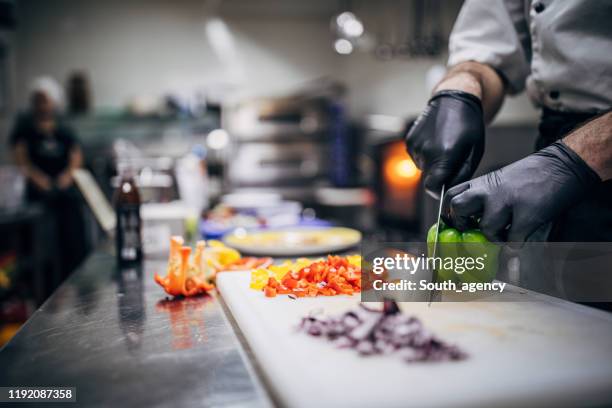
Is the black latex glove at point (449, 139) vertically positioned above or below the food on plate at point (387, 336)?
above

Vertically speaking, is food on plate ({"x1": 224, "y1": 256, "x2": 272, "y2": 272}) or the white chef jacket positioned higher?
the white chef jacket

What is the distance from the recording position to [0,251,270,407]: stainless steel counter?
63 cm

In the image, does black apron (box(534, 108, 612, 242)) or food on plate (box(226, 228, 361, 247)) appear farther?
food on plate (box(226, 228, 361, 247))

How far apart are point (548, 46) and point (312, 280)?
0.81 m

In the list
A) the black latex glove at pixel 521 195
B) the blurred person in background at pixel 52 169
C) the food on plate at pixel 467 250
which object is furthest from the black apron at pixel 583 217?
the blurred person in background at pixel 52 169

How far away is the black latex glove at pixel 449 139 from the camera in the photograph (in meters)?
1.09

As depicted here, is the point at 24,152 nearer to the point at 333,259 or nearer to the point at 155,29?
the point at 155,29

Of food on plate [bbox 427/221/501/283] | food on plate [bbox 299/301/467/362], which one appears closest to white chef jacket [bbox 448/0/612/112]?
food on plate [bbox 427/221/501/283]

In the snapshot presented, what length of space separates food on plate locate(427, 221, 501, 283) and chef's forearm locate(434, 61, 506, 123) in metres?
0.43

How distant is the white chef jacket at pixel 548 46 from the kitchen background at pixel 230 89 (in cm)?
282

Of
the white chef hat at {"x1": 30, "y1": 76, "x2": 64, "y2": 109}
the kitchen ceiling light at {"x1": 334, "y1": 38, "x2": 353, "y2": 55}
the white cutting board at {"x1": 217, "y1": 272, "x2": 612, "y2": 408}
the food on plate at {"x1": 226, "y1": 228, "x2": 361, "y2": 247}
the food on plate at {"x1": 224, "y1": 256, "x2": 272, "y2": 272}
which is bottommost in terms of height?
the food on plate at {"x1": 226, "y1": 228, "x2": 361, "y2": 247}

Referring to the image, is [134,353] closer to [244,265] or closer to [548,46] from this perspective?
[244,265]

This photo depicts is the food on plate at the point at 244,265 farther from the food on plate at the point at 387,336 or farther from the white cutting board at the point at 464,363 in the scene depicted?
the food on plate at the point at 387,336

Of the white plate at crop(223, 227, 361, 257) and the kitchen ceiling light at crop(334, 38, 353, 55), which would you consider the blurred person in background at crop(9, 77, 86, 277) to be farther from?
the white plate at crop(223, 227, 361, 257)
